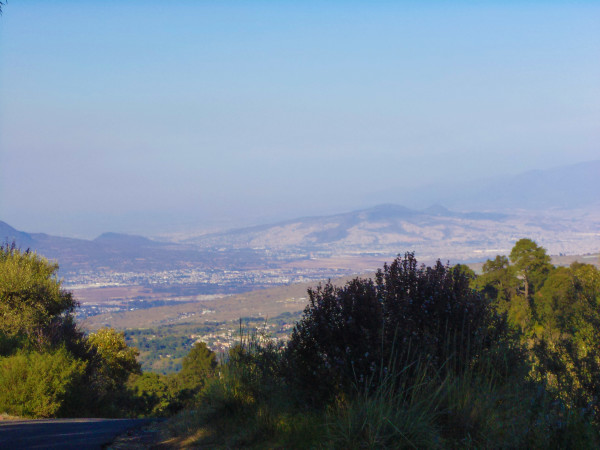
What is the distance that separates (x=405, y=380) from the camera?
6.25 metres

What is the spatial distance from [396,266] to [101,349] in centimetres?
2830

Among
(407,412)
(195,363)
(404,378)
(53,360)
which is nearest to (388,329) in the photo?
(404,378)

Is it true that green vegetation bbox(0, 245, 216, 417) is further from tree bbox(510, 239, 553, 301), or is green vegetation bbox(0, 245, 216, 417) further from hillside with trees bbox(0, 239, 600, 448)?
tree bbox(510, 239, 553, 301)

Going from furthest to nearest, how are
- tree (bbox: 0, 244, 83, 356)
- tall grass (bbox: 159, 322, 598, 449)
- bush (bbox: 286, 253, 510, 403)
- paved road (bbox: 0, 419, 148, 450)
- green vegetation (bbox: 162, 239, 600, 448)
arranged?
1. tree (bbox: 0, 244, 83, 356)
2. paved road (bbox: 0, 419, 148, 450)
3. bush (bbox: 286, 253, 510, 403)
4. green vegetation (bbox: 162, 239, 600, 448)
5. tall grass (bbox: 159, 322, 598, 449)

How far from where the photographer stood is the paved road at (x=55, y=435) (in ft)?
24.0

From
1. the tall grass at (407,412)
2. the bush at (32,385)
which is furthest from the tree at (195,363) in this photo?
the tall grass at (407,412)

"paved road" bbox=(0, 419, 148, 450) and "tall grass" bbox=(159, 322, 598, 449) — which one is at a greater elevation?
"tall grass" bbox=(159, 322, 598, 449)

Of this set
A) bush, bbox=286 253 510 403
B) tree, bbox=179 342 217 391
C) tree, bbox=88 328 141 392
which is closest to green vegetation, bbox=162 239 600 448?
bush, bbox=286 253 510 403

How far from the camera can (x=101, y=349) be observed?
32094 mm

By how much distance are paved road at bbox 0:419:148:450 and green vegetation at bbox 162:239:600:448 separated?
1303 mm

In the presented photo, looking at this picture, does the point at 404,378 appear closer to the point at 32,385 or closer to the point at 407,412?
the point at 407,412

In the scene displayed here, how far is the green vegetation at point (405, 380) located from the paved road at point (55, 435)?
1303mm

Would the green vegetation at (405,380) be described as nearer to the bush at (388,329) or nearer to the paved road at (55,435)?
the bush at (388,329)

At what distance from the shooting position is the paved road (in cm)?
732
